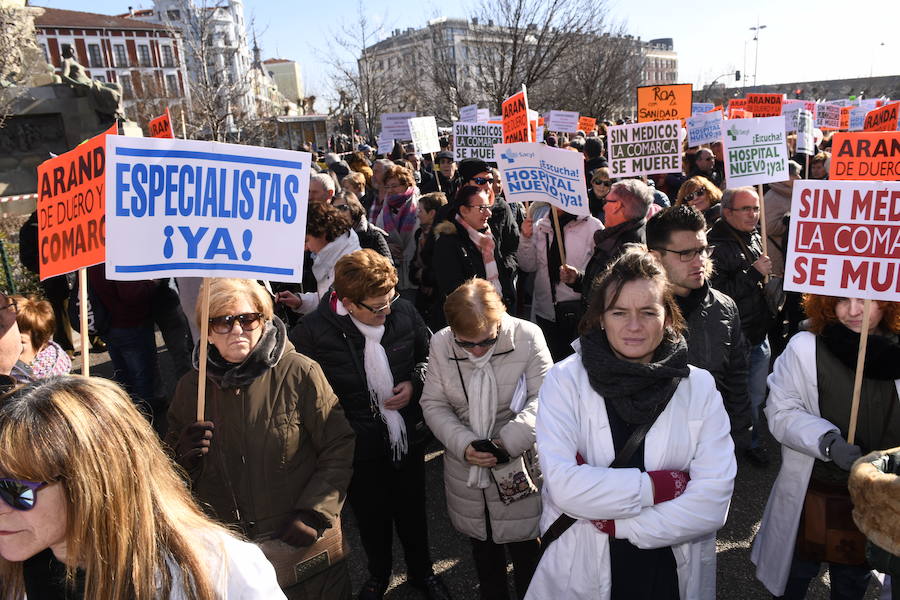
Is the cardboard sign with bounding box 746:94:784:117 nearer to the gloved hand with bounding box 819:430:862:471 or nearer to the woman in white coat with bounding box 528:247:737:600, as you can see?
the gloved hand with bounding box 819:430:862:471

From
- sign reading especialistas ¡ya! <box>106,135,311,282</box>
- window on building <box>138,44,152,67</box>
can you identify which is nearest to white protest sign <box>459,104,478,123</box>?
sign reading especialistas ¡ya! <box>106,135,311,282</box>

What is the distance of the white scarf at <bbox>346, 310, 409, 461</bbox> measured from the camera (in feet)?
10.0

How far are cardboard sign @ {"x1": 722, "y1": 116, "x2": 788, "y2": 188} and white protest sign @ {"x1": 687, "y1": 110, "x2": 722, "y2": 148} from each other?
18.5 ft

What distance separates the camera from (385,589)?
133 inches

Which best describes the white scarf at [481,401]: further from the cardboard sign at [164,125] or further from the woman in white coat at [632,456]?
the cardboard sign at [164,125]

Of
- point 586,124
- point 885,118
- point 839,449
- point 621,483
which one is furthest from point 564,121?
point 621,483

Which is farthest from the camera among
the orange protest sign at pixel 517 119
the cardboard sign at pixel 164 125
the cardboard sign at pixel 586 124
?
the cardboard sign at pixel 586 124

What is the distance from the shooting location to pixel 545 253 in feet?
17.4

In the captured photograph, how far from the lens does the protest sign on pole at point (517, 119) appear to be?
619cm

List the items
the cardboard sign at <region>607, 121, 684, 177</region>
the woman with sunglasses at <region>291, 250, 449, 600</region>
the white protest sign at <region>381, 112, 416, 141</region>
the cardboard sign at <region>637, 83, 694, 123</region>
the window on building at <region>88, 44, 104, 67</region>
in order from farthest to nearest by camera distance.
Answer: the window on building at <region>88, 44, 104, 67</region>
the white protest sign at <region>381, 112, 416, 141</region>
the cardboard sign at <region>637, 83, 694, 123</region>
the cardboard sign at <region>607, 121, 684, 177</region>
the woman with sunglasses at <region>291, 250, 449, 600</region>

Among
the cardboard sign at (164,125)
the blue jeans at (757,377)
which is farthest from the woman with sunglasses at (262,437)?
the cardboard sign at (164,125)

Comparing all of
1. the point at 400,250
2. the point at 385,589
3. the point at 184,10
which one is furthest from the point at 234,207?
the point at 184,10

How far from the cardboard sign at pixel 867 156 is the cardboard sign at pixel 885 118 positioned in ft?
11.6

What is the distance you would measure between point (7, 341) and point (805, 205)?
146 inches
